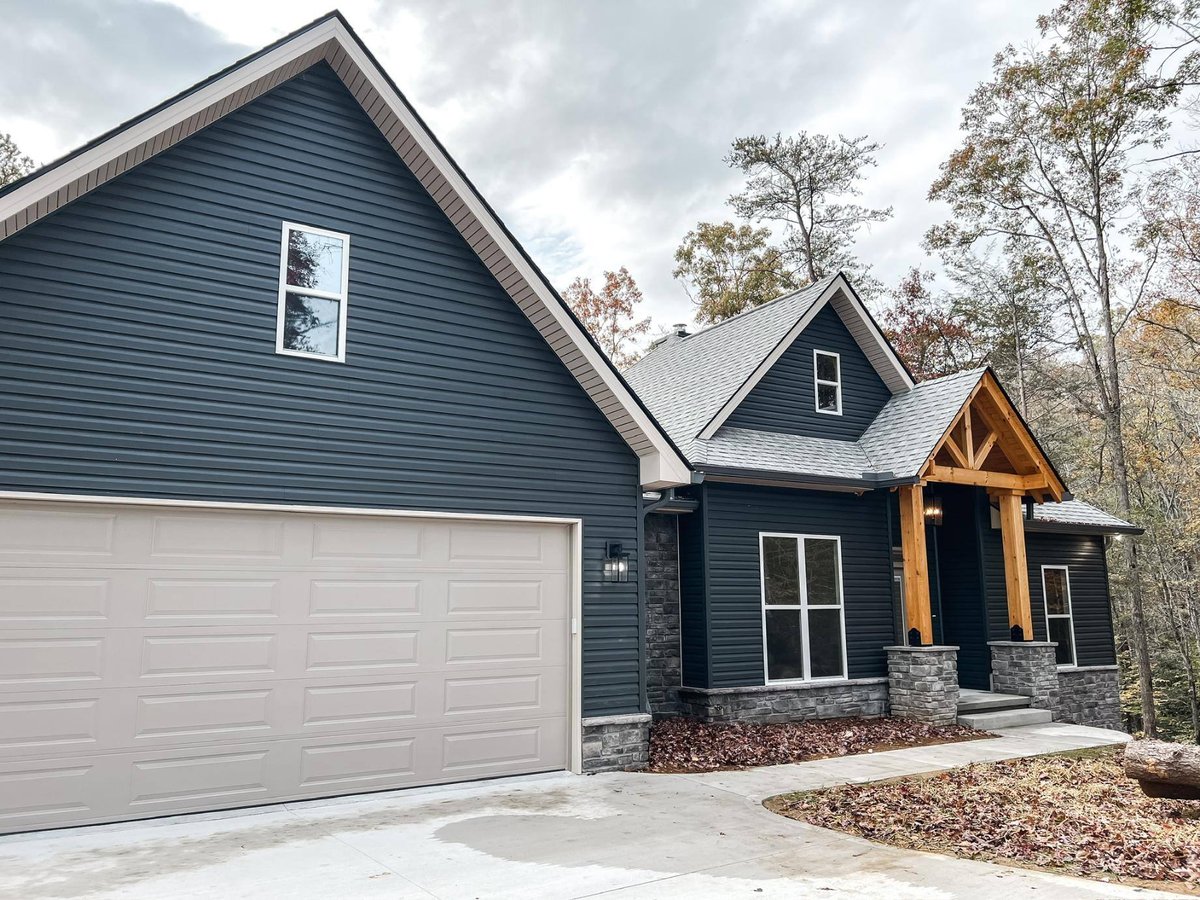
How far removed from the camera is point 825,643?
1172cm

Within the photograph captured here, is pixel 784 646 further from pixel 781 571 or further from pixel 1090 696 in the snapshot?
pixel 1090 696

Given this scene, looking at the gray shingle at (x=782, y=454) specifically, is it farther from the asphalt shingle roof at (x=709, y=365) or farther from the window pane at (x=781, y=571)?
the window pane at (x=781, y=571)

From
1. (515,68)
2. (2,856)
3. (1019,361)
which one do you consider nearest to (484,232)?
(2,856)

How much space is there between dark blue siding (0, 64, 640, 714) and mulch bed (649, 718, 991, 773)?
3.91 ft

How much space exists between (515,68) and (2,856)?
58.7 feet

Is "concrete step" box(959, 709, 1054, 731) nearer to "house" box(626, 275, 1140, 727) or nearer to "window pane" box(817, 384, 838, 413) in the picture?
"house" box(626, 275, 1140, 727)

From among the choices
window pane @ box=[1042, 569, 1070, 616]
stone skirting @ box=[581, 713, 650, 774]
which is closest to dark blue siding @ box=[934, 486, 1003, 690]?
window pane @ box=[1042, 569, 1070, 616]

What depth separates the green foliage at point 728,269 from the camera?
89.1 ft

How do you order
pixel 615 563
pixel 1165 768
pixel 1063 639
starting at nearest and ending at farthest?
pixel 1165 768 → pixel 615 563 → pixel 1063 639

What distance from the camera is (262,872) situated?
5020 mm

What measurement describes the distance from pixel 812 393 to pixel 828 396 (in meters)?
0.40

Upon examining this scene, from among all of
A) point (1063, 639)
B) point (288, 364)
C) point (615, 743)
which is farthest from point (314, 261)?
point (1063, 639)

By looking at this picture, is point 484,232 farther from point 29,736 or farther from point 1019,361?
point 1019,361

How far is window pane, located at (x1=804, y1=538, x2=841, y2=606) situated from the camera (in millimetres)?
11781
